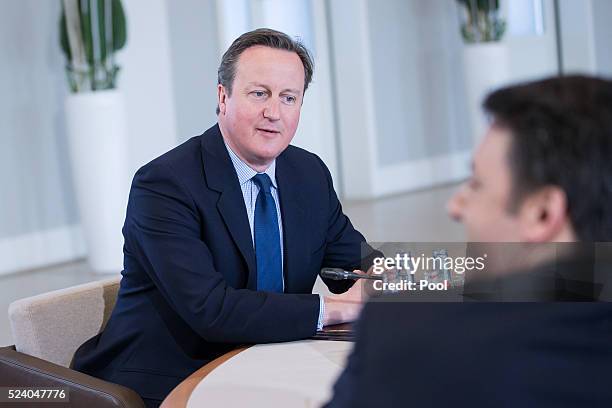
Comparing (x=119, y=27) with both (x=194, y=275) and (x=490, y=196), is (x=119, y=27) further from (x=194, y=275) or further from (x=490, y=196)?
(x=490, y=196)

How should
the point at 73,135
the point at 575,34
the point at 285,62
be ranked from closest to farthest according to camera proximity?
1. the point at 285,62
2. the point at 73,135
3. the point at 575,34

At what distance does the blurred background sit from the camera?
6168mm

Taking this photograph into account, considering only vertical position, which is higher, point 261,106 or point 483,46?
point 483,46

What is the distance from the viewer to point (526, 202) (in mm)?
995

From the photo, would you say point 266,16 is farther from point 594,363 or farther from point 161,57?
point 594,363

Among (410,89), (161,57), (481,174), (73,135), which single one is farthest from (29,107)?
(481,174)

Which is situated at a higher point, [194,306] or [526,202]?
[526,202]

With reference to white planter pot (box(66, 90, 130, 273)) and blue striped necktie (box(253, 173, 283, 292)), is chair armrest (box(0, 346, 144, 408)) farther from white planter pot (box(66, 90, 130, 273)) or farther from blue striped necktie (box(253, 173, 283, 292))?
white planter pot (box(66, 90, 130, 273))

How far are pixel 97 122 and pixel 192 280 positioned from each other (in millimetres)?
4030

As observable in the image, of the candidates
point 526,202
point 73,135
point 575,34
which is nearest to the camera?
point 526,202

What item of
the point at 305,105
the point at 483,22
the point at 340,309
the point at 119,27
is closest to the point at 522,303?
the point at 340,309

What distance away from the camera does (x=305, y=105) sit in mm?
8336

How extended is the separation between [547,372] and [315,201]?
1.48 m

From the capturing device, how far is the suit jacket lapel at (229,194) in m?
2.29
